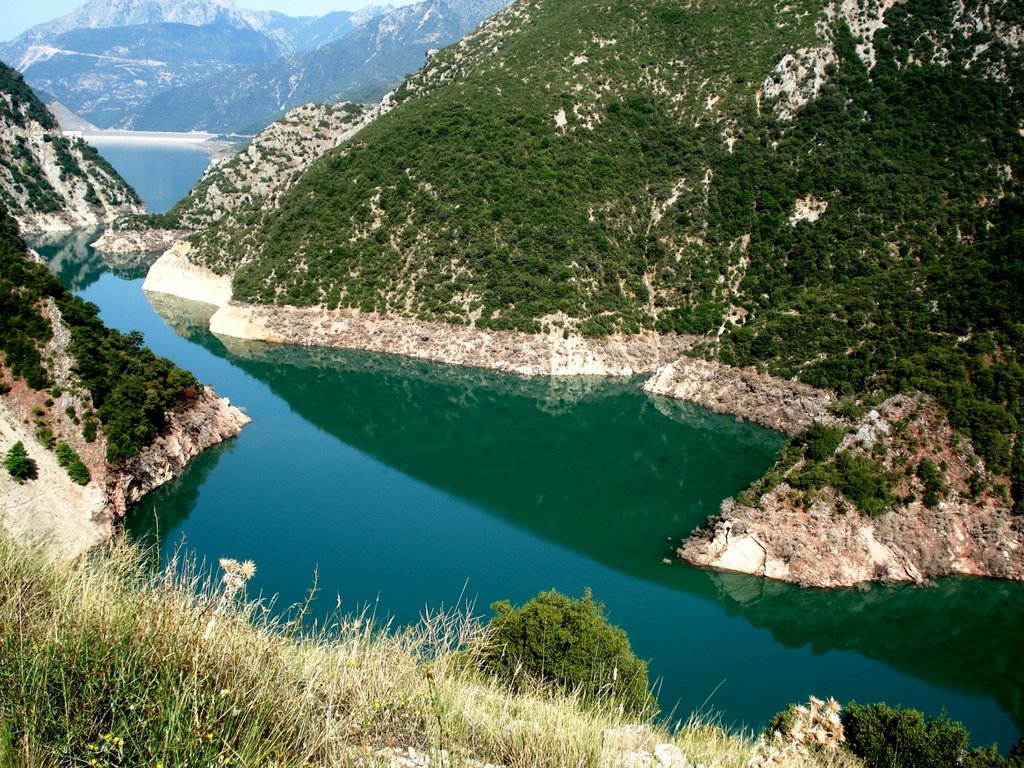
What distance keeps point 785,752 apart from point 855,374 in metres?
36.2

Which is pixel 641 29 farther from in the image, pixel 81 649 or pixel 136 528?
pixel 81 649

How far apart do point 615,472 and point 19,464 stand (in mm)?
28146

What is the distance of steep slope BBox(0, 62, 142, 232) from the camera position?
385 feet

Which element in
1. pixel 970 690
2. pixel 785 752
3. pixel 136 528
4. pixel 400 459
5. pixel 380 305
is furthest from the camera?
pixel 380 305

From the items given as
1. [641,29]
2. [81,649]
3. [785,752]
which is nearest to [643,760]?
[785,752]

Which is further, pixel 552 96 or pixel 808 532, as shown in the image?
pixel 552 96

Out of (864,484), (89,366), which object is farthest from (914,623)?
(89,366)

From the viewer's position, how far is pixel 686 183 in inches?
2566

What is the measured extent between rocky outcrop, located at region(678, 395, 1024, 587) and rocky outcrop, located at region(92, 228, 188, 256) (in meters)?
95.7

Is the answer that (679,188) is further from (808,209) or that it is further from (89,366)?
(89,366)

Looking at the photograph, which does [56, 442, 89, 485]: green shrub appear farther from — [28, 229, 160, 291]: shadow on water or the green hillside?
[28, 229, 160, 291]: shadow on water

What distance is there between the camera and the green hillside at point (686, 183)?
56.3 metres

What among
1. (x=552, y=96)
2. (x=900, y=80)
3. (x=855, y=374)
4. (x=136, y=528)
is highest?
(x=900, y=80)

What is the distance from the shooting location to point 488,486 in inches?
1612
